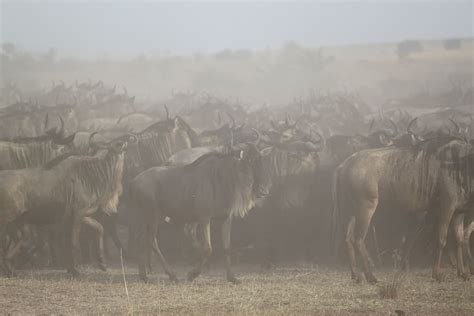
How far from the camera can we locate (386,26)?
4134 centimetres

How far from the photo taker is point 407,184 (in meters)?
9.00

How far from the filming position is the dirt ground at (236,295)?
23.9 feet

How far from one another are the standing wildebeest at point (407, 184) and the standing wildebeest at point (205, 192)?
1077 millimetres

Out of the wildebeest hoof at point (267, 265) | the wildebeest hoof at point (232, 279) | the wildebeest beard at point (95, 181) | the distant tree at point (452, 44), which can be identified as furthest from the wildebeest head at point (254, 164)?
the distant tree at point (452, 44)

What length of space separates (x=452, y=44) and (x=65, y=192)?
36.4 m

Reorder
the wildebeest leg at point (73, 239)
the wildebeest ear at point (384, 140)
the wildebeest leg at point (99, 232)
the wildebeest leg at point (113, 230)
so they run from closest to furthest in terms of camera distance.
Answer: the wildebeest leg at point (73, 239) → the wildebeest leg at point (99, 232) → the wildebeest leg at point (113, 230) → the wildebeest ear at point (384, 140)

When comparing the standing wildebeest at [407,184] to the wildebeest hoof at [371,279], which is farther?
the standing wildebeest at [407,184]

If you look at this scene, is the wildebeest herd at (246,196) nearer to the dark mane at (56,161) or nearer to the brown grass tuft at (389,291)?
the dark mane at (56,161)

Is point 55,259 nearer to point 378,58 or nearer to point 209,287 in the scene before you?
point 209,287

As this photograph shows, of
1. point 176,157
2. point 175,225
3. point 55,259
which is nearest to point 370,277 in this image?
point 175,225

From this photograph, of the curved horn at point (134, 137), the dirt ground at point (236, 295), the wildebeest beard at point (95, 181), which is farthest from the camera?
the curved horn at point (134, 137)

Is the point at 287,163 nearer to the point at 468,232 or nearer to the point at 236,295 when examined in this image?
the point at 468,232

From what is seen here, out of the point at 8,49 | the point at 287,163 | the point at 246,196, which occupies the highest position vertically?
the point at 8,49

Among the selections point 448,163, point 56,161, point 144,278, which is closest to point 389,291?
point 448,163
